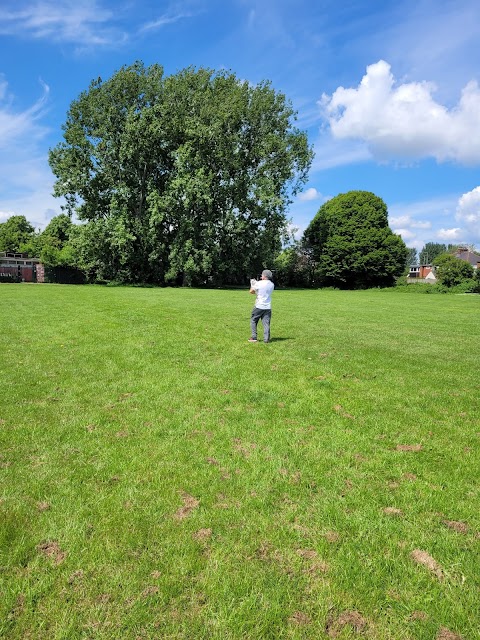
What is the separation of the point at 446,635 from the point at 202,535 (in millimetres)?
1834

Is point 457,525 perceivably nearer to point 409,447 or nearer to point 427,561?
point 427,561

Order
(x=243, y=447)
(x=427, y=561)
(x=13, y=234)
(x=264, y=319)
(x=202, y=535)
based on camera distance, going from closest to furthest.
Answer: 1. (x=427, y=561)
2. (x=202, y=535)
3. (x=243, y=447)
4. (x=264, y=319)
5. (x=13, y=234)

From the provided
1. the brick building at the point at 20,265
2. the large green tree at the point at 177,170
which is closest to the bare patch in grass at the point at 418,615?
the large green tree at the point at 177,170

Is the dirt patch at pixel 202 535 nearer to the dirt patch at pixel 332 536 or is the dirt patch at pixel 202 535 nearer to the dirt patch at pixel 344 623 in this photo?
the dirt patch at pixel 332 536

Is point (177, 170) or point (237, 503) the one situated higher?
point (177, 170)

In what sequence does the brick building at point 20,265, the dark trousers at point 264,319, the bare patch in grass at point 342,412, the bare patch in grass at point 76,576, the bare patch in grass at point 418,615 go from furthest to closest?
the brick building at point 20,265 < the dark trousers at point 264,319 < the bare patch in grass at point 342,412 < the bare patch in grass at point 76,576 < the bare patch in grass at point 418,615

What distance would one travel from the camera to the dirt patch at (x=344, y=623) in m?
2.54

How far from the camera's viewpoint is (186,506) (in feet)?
12.3

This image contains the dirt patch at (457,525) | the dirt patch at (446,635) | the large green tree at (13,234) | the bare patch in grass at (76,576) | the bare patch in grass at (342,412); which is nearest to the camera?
the dirt patch at (446,635)

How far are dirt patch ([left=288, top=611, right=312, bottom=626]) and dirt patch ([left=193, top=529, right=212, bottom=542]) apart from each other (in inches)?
36.8

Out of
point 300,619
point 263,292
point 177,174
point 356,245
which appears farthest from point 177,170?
point 300,619

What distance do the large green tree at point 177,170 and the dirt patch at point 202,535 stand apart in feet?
136

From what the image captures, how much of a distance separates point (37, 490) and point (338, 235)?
63.4 metres

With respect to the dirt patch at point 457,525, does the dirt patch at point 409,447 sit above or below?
above
